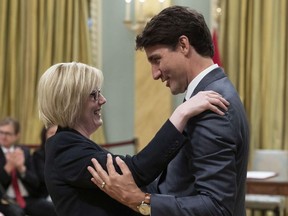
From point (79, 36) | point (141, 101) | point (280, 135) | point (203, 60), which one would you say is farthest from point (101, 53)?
point (203, 60)

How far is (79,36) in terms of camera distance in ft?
22.8

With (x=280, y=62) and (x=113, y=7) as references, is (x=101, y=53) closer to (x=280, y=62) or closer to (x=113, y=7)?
(x=113, y=7)

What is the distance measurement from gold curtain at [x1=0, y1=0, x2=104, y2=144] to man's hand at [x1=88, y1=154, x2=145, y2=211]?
4931 mm

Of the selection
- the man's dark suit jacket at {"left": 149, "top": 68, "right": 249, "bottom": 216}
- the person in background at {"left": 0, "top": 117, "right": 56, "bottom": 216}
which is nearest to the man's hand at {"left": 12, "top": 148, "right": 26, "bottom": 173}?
the person in background at {"left": 0, "top": 117, "right": 56, "bottom": 216}

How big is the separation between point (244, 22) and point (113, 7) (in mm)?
1567

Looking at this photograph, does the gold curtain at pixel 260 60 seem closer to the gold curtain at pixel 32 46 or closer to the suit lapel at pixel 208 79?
the gold curtain at pixel 32 46

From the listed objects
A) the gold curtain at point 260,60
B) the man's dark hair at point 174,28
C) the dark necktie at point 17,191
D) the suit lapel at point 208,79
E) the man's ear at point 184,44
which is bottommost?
the dark necktie at point 17,191

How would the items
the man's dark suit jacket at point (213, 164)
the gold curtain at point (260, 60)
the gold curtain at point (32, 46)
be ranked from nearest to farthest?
1. the man's dark suit jacket at point (213, 164)
2. the gold curtain at point (260, 60)
3. the gold curtain at point (32, 46)

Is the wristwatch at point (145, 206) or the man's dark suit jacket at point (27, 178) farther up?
the wristwatch at point (145, 206)

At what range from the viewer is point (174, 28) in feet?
6.09

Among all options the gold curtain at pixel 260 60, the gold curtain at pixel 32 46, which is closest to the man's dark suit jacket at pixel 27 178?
the gold curtain at pixel 32 46

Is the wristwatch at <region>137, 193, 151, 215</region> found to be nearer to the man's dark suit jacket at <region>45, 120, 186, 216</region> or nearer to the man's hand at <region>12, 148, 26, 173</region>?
the man's dark suit jacket at <region>45, 120, 186, 216</region>

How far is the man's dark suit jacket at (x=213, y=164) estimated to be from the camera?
1745mm

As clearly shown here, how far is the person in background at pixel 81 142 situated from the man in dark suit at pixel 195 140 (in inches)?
1.9
